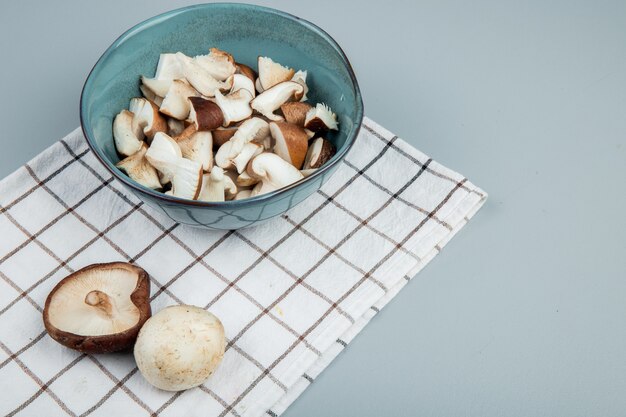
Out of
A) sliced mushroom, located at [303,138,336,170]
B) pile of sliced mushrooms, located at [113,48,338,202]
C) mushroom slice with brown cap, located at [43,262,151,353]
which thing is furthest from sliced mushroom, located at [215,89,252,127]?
mushroom slice with brown cap, located at [43,262,151,353]

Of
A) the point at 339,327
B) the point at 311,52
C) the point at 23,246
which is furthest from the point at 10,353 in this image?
the point at 311,52

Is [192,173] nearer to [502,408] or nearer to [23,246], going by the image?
[23,246]

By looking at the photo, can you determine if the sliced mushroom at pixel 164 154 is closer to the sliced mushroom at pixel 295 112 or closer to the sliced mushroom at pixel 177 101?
the sliced mushroom at pixel 177 101

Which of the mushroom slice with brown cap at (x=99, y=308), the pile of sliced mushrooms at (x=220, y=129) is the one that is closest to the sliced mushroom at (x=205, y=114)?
the pile of sliced mushrooms at (x=220, y=129)

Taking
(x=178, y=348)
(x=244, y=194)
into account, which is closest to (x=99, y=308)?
(x=178, y=348)

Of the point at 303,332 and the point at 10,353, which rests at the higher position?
the point at 303,332

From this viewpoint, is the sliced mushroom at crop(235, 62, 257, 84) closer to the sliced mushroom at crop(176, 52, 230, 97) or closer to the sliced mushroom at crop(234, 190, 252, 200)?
the sliced mushroom at crop(176, 52, 230, 97)
